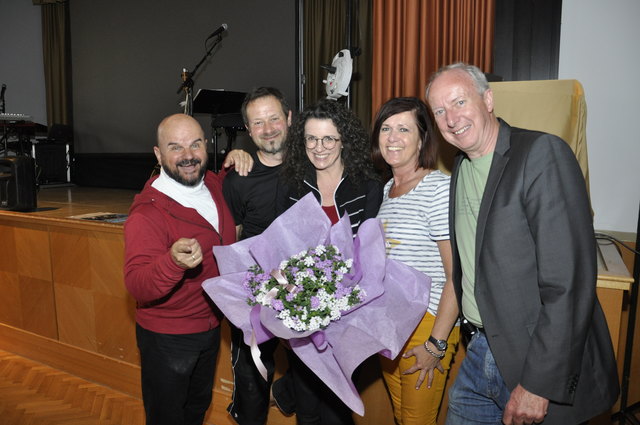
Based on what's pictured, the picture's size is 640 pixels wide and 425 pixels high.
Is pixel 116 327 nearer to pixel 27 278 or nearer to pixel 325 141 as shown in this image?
pixel 27 278

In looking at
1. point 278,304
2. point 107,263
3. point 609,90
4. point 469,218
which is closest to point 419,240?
point 469,218

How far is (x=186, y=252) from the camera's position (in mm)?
1492

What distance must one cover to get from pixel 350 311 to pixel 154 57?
22.2 feet

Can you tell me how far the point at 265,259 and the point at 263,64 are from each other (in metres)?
5.17

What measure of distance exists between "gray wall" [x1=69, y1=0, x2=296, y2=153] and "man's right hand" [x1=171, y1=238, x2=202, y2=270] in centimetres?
464

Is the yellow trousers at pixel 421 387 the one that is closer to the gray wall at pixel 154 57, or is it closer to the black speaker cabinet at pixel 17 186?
the black speaker cabinet at pixel 17 186

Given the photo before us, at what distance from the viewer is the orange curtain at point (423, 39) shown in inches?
132

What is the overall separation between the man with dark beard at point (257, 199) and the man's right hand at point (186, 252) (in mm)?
542

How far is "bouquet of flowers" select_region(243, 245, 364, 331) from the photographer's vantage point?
1.20 m

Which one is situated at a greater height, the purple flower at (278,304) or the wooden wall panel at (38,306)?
the purple flower at (278,304)

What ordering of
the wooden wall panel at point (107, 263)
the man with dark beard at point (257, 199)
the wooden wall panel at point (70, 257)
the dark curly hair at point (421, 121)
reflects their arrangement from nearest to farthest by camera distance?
the dark curly hair at point (421, 121), the man with dark beard at point (257, 199), the wooden wall panel at point (107, 263), the wooden wall panel at point (70, 257)

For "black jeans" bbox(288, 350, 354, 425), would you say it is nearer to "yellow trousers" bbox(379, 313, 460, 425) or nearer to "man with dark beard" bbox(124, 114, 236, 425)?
"yellow trousers" bbox(379, 313, 460, 425)

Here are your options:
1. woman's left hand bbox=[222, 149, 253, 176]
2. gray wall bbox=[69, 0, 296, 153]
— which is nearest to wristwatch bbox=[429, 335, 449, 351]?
woman's left hand bbox=[222, 149, 253, 176]

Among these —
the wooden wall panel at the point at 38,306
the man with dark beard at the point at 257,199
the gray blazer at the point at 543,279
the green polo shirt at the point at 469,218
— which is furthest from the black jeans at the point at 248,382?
the wooden wall panel at the point at 38,306
